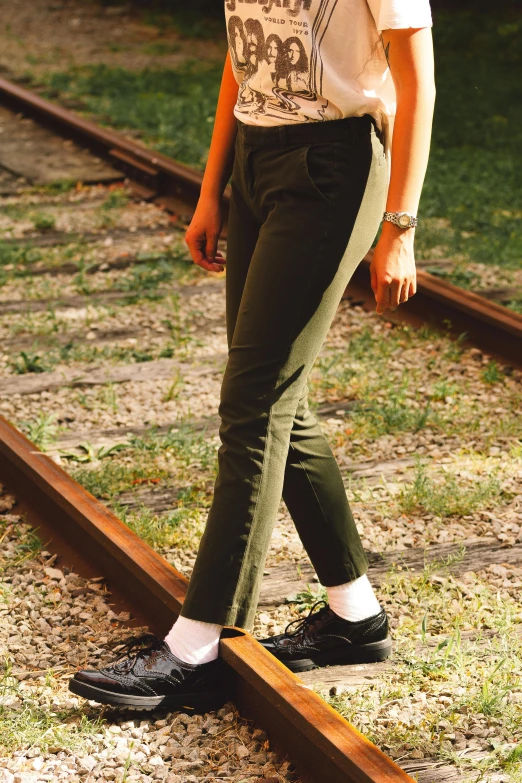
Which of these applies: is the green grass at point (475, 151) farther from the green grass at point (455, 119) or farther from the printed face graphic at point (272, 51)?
the printed face graphic at point (272, 51)

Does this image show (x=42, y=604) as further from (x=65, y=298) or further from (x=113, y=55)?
(x=113, y=55)

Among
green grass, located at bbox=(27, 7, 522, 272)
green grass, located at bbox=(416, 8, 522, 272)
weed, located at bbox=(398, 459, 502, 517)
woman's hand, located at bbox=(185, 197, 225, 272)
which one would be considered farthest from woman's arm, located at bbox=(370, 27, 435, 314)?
green grass, located at bbox=(416, 8, 522, 272)

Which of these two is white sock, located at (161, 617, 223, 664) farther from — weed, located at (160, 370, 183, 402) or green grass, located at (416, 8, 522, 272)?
green grass, located at (416, 8, 522, 272)

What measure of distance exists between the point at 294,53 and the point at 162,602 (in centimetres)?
145

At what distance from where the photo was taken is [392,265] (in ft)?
8.00

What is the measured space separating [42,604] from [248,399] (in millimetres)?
1075

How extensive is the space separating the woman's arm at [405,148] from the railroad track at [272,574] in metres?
0.89

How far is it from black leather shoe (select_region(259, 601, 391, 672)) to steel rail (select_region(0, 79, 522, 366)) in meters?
2.35

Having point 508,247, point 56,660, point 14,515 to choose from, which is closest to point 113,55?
point 508,247

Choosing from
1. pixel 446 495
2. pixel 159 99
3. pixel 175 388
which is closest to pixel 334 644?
pixel 446 495

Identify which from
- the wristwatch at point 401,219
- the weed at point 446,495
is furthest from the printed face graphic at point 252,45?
the weed at point 446,495

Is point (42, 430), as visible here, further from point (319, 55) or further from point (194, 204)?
point (194, 204)

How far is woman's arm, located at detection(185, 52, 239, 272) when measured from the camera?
276 centimetres

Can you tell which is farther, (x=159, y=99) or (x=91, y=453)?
(x=159, y=99)
